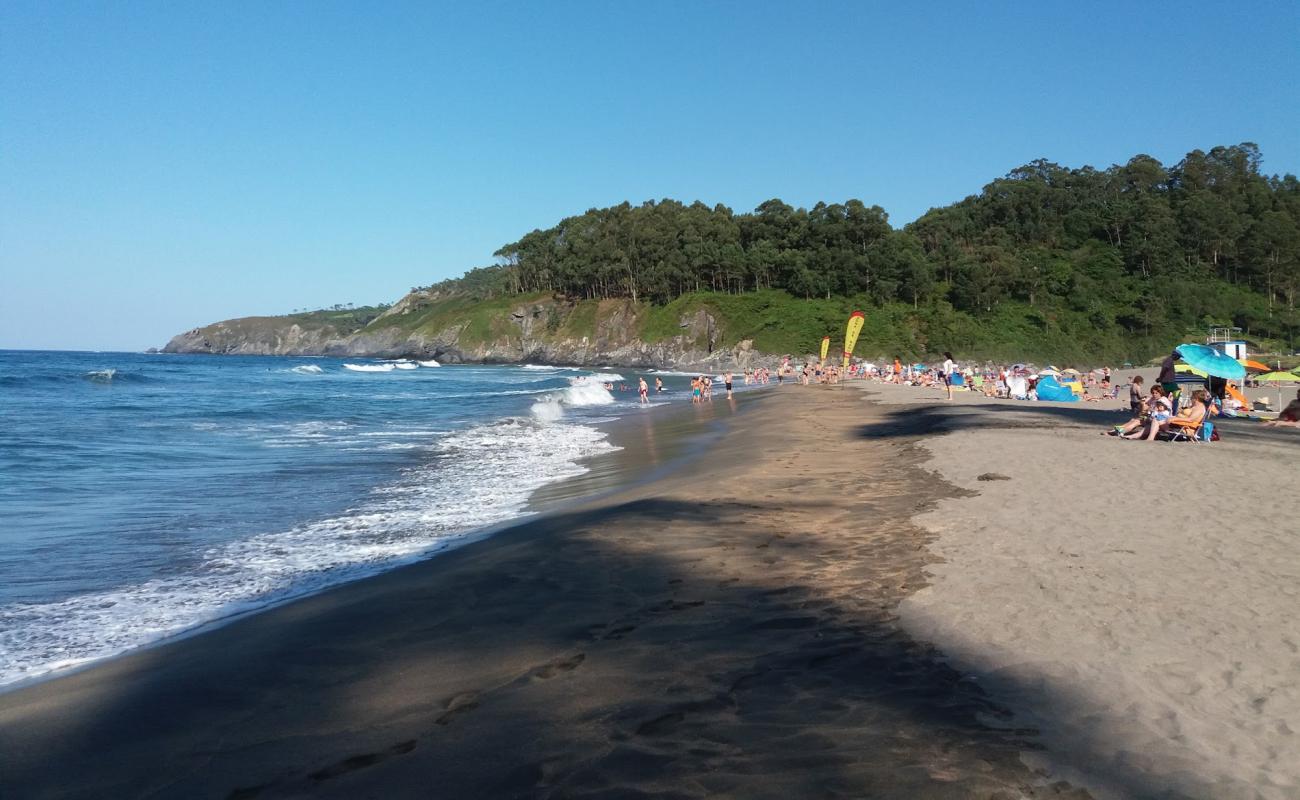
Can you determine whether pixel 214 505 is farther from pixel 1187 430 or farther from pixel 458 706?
pixel 1187 430

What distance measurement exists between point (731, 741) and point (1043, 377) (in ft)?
110

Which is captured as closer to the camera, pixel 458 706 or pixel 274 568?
pixel 458 706

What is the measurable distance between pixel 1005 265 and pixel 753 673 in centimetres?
9185

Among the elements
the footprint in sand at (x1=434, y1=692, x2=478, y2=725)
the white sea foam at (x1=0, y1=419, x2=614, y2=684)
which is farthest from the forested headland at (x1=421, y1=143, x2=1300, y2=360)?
the footprint in sand at (x1=434, y1=692, x2=478, y2=725)

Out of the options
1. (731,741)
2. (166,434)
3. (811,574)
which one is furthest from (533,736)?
(166,434)

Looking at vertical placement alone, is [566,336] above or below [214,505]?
above

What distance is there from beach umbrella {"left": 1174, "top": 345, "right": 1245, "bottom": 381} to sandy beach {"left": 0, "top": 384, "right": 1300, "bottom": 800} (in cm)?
1127

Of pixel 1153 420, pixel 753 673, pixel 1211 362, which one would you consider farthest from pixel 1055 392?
pixel 753 673

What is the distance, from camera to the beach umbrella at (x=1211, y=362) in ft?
60.4

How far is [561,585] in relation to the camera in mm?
7129

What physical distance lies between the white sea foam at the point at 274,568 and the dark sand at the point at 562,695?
635 mm

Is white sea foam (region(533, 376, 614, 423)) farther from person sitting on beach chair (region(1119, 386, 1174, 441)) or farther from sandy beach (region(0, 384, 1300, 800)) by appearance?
sandy beach (region(0, 384, 1300, 800))

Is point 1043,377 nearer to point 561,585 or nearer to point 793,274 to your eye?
point 561,585

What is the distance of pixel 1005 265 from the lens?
282 ft
